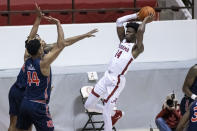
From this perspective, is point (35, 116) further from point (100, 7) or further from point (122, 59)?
point (100, 7)

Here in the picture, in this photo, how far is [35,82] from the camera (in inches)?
269

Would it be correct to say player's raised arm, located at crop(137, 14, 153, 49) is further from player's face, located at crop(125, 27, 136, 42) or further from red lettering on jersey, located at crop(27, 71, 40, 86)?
red lettering on jersey, located at crop(27, 71, 40, 86)

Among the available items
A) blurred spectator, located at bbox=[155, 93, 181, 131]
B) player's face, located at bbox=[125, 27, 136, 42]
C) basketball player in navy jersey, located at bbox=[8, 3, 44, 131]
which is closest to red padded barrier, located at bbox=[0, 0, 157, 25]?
player's face, located at bbox=[125, 27, 136, 42]

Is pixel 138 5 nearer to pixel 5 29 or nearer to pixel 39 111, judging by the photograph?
pixel 5 29

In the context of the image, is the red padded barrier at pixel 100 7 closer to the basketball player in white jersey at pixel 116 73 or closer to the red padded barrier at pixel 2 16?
the red padded barrier at pixel 2 16

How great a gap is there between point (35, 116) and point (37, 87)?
13.9 inches

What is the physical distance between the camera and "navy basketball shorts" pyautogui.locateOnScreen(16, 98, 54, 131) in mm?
6859

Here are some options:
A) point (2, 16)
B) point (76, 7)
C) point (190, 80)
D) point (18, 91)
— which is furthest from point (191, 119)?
point (2, 16)

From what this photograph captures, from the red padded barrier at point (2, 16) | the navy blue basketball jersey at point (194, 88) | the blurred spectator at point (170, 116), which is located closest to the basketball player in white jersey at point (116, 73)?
the blurred spectator at point (170, 116)

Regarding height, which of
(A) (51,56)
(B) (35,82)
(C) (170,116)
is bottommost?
(C) (170,116)

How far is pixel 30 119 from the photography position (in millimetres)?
7004

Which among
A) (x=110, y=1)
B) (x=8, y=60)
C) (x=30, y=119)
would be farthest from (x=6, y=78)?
(x=110, y=1)

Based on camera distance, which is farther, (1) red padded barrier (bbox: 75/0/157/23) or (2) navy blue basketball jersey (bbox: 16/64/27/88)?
(1) red padded barrier (bbox: 75/0/157/23)

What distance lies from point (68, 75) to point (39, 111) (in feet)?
7.73
